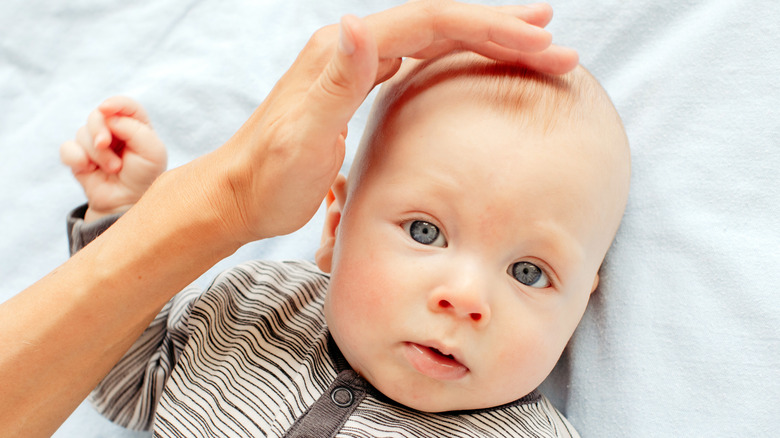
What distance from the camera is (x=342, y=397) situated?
1.16 m

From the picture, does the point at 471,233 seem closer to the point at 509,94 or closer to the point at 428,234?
the point at 428,234

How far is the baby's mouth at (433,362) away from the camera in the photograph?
1.06 meters

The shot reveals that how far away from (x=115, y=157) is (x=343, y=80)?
2.09 ft

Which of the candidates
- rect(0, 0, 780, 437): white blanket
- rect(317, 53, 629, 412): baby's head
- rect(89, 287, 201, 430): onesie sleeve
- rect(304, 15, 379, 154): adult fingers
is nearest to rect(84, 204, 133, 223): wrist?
rect(89, 287, 201, 430): onesie sleeve

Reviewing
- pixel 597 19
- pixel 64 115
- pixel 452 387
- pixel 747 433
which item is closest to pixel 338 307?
pixel 452 387

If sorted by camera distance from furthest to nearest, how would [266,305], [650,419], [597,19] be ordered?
[597,19] < [266,305] < [650,419]

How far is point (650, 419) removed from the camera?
46.5 inches

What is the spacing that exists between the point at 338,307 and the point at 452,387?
0.22m

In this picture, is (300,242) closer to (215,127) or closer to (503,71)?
(215,127)

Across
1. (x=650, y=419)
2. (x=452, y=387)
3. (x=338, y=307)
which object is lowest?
(x=650, y=419)

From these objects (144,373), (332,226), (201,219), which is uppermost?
(201,219)

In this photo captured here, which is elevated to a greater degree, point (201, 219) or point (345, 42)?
point (345, 42)

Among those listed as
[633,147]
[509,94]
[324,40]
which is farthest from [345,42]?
[633,147]

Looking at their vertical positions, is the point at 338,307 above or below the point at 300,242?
above
